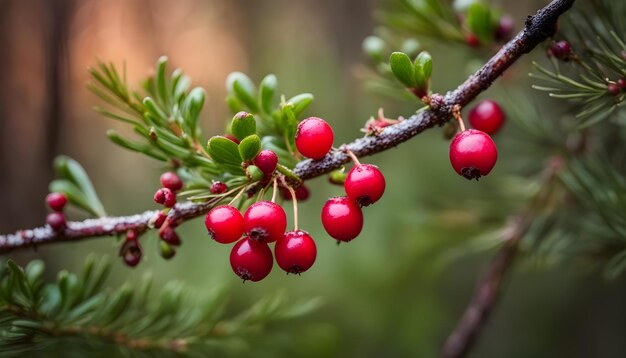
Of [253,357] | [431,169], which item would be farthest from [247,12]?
[253,357]

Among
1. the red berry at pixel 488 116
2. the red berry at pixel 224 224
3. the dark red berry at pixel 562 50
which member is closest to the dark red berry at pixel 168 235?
the red berry at pixel 224 224

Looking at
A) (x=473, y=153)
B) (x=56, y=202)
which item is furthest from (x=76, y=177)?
(x=473, y=153)

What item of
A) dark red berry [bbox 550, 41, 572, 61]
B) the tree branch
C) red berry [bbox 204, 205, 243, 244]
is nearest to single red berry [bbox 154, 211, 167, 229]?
the tree branch

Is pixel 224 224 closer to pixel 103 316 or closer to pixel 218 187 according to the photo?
pixel 218 187

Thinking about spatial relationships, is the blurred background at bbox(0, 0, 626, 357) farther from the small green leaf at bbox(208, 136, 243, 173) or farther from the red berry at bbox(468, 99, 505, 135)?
the small green leaf at bbox(208, 136, 243, 173)

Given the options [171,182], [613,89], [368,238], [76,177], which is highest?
[76,177]

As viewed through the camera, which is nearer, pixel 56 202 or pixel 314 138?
pixel 314 138

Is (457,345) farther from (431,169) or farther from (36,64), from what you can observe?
(36,64)
